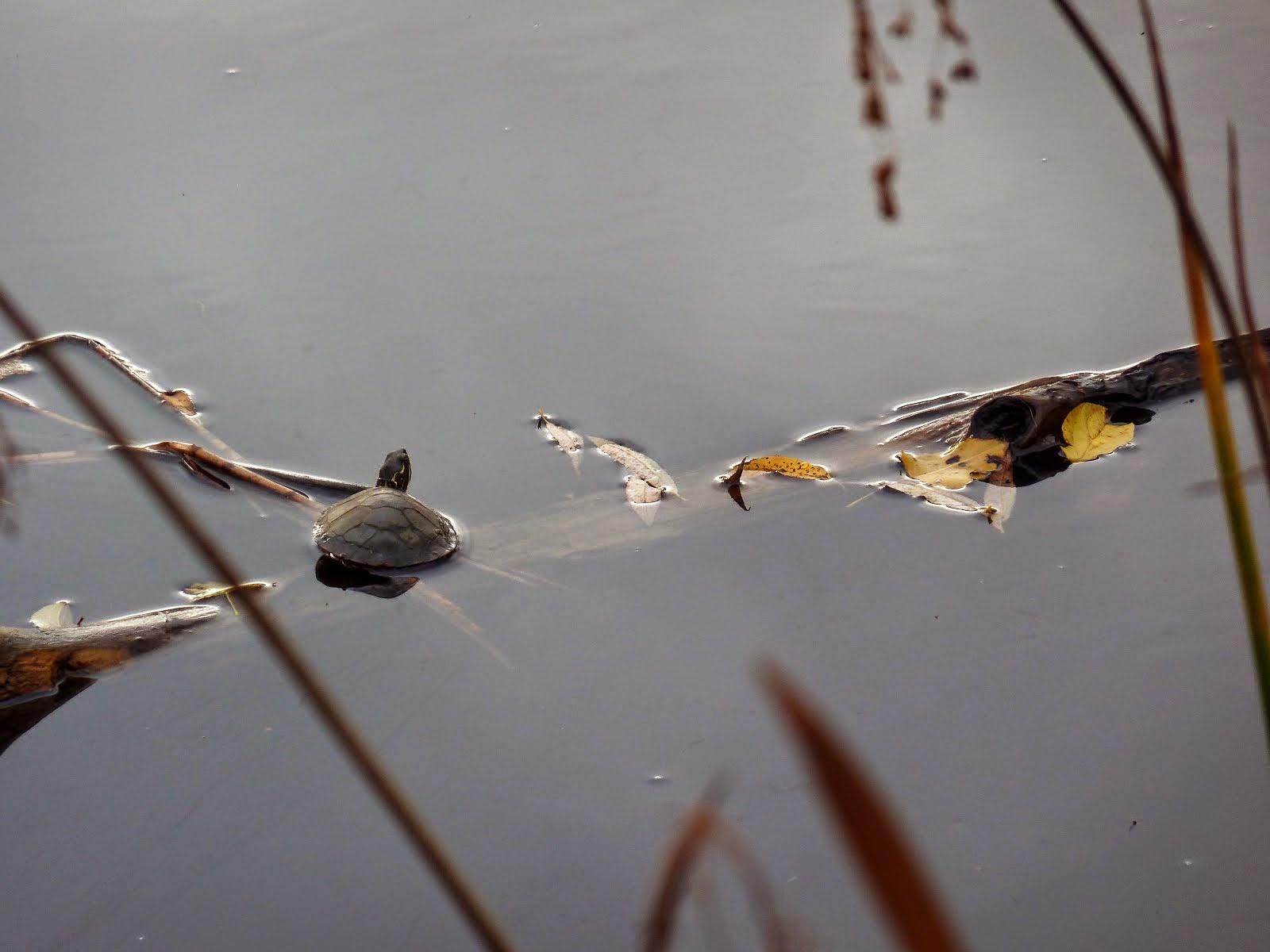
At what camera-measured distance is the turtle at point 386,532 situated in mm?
2137

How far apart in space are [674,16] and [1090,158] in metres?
1.36

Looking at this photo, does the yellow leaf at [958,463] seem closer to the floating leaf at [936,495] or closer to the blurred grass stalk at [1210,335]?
the floating leaf at [936,495]

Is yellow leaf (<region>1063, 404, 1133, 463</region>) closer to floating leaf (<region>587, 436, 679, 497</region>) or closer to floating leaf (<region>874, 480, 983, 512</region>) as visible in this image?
floating leaf (<region>874, 480, 983, 512</region>)

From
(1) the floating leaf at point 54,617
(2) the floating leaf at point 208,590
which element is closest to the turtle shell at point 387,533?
(2) the floating leaf at point 208,590

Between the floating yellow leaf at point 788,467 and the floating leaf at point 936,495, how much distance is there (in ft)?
0.38

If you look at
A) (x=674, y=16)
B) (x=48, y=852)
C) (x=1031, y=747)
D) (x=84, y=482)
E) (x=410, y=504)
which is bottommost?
(x=1031, y=747)

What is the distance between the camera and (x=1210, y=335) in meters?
0.69

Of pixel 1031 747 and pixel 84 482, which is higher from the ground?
pixel 84 482

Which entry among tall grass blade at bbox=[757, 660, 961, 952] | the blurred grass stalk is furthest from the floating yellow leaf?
tall grass blade at bbox=[757, 660, 961, 952]

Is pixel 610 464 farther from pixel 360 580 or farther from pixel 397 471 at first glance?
pixel 360 580

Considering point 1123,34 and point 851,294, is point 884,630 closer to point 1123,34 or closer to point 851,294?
point 851,294

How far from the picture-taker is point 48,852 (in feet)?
5.27

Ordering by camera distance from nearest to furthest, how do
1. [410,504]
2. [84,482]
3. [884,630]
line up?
[884,630] < [410,504] < [84,482]

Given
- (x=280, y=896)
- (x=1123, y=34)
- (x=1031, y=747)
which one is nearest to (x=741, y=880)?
(x=1031, y=747)
